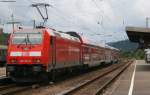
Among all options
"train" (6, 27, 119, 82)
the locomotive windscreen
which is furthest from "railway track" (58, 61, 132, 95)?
the locomotive windscreen

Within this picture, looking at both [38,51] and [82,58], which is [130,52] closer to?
[82,58]

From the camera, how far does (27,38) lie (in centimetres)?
2423

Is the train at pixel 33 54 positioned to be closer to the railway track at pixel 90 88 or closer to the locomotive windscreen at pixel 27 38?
the locomotive windscreen at pixel 27 38

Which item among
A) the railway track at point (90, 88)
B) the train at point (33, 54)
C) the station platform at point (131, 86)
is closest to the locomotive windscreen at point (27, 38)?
the train at point (33, 54)

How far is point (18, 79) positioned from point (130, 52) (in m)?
178

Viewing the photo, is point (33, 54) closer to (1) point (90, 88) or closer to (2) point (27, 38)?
(2) point (27, 38)

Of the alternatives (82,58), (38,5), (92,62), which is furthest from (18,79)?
(92,62)

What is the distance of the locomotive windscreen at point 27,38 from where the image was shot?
2403 cm

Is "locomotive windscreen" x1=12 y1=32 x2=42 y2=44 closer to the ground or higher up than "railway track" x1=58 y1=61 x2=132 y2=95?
higher up

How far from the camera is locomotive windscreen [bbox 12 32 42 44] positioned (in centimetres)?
2403

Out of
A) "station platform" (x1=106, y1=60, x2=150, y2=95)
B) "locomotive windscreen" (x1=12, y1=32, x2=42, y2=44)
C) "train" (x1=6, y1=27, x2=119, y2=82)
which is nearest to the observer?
"station platform" (x1=106, y1=60, x2=150, y2=95)

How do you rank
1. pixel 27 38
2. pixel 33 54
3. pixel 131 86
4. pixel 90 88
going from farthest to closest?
pixel 27 38 → pixel 33 54 → pixel 131 86 → pixel 90 88

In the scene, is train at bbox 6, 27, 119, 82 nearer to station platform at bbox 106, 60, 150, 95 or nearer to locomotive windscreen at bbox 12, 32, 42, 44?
locomotive windscreen at bbox 12, 32, 42, 44

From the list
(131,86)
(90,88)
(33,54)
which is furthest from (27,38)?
(131,86)
